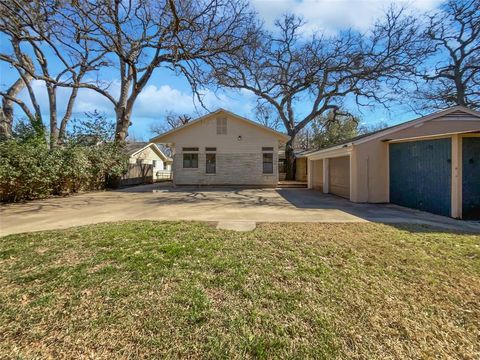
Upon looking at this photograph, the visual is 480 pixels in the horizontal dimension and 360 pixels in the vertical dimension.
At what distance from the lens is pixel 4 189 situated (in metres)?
8.78

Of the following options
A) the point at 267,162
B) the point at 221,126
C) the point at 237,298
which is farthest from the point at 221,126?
the point at 237,298

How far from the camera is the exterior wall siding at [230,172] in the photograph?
16.7m

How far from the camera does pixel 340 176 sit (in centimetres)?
1228

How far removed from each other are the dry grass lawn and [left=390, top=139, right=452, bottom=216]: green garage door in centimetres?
399

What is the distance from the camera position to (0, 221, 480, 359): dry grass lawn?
205cm

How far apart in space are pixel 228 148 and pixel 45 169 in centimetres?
1000

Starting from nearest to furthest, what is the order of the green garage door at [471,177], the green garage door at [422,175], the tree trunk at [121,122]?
the green garage door at [471,177] < the green garage door at [422,175] < the tree trunk at [121,122]

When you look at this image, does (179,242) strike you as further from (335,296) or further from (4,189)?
(4,189)

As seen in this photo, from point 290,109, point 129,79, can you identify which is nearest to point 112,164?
point 129,79

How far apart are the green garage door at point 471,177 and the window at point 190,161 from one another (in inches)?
540

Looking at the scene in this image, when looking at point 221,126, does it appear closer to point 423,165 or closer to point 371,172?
point 371,172

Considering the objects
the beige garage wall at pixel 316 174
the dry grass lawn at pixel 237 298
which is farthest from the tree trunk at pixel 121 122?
the dry grass lawn at pixel 237 298

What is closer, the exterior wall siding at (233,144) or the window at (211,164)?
the exterior wall siding at (233,144)

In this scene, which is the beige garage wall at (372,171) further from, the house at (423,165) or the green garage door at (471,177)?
the green garage door at (471,177)
